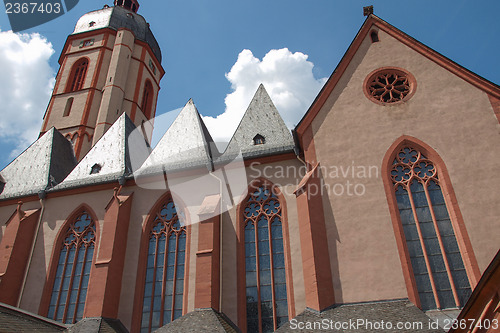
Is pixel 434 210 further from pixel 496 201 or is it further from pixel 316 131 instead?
pixel 316 131

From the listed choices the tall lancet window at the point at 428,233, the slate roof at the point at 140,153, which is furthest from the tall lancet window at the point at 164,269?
the tall lancet window at the point at 428,233

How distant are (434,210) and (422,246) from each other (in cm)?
→ 123

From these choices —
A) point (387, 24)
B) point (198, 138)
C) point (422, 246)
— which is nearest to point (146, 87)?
point (198, 138)

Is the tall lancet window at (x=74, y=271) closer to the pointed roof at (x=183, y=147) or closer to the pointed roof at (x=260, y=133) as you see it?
the pointed roof at (x=183, y=147)

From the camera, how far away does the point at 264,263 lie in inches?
533

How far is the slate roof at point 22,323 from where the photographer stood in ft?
36.8

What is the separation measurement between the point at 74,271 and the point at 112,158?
5440mm

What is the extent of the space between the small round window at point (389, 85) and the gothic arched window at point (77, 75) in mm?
23099

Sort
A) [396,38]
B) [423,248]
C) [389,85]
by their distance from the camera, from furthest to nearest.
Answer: [396,38], [389,85], [423,248]

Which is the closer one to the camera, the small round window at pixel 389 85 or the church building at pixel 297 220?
the church building at pixel 297 220

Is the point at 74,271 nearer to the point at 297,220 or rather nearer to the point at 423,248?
the point at 297,220

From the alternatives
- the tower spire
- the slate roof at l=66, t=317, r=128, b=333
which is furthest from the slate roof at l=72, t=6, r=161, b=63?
the slate roof at l=66, t=317, r=128, b=333

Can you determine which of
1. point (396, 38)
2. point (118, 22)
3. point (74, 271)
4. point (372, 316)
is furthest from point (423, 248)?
point (118, 22)

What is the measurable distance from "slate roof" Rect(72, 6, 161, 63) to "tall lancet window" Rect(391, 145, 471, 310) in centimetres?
2700
